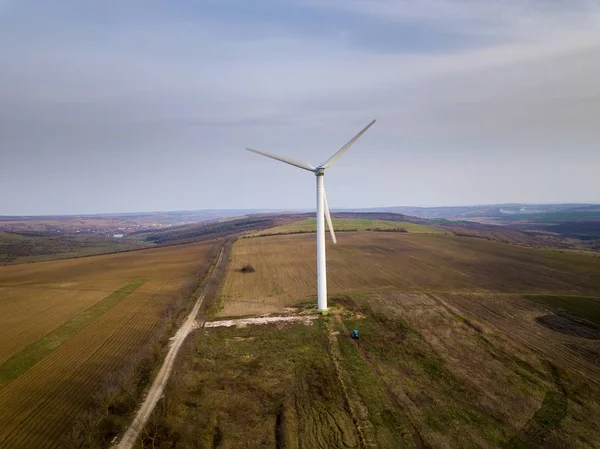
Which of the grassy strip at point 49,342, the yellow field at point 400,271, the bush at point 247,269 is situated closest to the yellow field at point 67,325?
the grassy strip at point 49,342

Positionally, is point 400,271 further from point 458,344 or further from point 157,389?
point 157,389

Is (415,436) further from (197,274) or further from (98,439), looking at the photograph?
(197,274)

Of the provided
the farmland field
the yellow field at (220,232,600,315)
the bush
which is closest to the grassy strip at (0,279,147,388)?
the farmland field

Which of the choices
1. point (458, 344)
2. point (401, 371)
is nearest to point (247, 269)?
point (458, 344)

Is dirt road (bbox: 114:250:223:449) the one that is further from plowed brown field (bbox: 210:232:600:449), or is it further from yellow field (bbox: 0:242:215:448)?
yellow field (bbox: 0:242:215:448)

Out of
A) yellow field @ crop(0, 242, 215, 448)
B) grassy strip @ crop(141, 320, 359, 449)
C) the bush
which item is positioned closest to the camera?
grassy strip @ crop(141, 320, 359, 449)

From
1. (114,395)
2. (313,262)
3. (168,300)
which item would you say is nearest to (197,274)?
(168,300)
